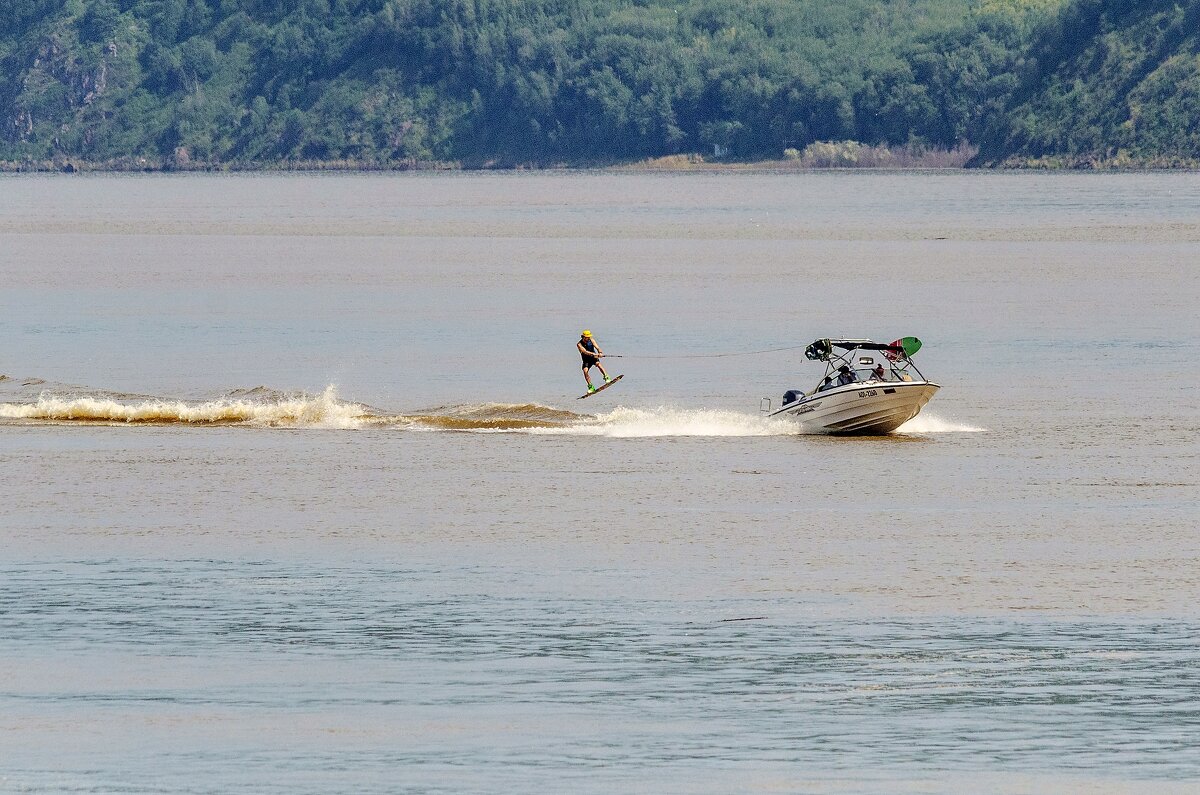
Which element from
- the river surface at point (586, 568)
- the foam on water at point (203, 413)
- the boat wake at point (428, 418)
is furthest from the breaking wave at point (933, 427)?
the foam on water at point (203, 413)

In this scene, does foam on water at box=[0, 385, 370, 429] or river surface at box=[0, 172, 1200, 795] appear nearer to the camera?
river surface at box=[0, 172, 1200, 795]

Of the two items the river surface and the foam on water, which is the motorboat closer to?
the river surface

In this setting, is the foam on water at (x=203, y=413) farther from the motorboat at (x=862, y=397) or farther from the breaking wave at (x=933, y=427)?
the breaking wave at (x=933, y=427)

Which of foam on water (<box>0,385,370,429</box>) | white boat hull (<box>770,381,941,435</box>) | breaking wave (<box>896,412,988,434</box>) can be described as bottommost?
foam on water (<box>0,385,370,429</box>)

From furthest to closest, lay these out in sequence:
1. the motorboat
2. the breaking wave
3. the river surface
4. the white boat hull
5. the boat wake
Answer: the boat wake
the breaking wave
the white boat hull
the motorboat
the river surface

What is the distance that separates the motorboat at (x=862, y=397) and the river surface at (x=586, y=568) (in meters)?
0.48

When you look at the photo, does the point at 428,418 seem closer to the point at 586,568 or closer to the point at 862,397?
the point at 862,397

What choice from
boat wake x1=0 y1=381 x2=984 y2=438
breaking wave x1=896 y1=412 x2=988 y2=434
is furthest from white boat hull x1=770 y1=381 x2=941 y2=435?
breaking wave x1=896 y1=412 x2=988 y2=434

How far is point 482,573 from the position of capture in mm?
34812

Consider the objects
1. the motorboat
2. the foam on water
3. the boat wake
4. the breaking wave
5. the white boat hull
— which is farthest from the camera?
the foam on water

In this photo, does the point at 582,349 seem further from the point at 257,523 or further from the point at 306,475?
the point at 257,523

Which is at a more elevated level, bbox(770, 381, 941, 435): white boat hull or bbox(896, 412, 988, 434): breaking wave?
bbox(770, 381, 941, 435): white boat hull

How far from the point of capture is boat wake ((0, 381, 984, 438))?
166ft

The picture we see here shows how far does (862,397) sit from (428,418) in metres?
10.6
